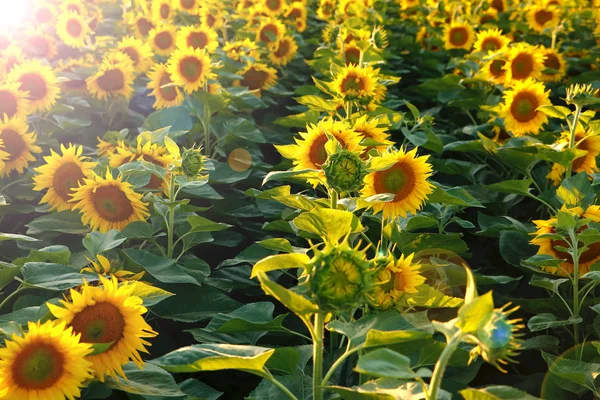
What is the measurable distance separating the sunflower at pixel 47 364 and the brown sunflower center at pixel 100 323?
105mm

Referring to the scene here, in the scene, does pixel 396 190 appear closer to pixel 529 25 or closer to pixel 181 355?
pixel 181 355

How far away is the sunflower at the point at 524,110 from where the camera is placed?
286cm

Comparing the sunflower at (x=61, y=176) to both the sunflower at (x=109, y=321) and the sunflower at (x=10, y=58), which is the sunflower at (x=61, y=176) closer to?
the sunflower at (x=109, y=321)

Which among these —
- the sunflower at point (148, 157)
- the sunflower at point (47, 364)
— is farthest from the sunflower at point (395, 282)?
the sunflower at point (148, 157)

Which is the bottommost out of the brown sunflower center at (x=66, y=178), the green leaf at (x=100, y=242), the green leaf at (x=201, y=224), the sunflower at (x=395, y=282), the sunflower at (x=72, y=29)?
the sunflower at (x=395, y=282)

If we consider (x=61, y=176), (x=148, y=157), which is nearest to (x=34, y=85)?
(x=61, y=176)

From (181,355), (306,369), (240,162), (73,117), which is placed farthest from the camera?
(73,117)

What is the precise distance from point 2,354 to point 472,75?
3.19 metres

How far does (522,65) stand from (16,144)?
7.93ft

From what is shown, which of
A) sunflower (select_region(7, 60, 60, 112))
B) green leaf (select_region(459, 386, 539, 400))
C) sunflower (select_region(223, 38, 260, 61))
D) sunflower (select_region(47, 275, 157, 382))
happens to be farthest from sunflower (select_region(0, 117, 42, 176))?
green leaf (select_region(459, 386, 539, 400))

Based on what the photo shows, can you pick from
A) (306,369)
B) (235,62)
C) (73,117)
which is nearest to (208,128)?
(73,117)

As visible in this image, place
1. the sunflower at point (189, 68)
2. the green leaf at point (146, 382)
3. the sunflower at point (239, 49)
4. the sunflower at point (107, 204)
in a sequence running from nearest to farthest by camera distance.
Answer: the green leaf at point (146, 382), the sunflower at point (107, 204), the sunflower at point (189, 68), the sunflower at point (239, 49)

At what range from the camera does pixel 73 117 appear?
3.18 m

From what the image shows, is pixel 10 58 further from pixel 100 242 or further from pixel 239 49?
pixel 100 242
